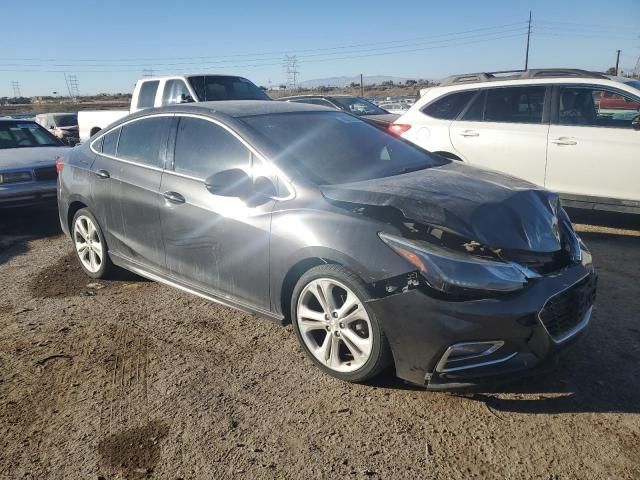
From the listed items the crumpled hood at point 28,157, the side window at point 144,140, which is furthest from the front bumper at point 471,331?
the crumpled hood at point 28,157

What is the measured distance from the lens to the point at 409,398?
299 centimetres

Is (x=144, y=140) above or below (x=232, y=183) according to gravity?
above

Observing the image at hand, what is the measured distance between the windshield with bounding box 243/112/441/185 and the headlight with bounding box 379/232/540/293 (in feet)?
2.94

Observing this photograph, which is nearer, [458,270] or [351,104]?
[458,270]

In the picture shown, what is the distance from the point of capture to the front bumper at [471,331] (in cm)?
266

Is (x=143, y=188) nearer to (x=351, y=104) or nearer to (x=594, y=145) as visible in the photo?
(x=594, y=145)

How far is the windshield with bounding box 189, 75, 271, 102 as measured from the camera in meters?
10.8

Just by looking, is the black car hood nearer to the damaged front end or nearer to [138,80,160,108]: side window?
the damaged front end

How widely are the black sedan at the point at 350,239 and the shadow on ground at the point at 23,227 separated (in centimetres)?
262

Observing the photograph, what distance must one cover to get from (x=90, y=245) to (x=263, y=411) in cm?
303

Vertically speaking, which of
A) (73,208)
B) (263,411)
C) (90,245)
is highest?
(73,208)

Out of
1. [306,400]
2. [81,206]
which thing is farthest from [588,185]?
[81,206]

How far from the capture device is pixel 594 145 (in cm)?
601

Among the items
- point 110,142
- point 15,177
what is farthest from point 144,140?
point 15,177
